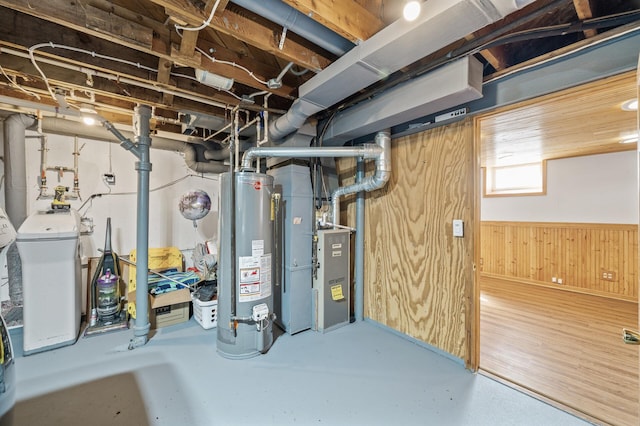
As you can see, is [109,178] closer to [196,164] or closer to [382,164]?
[196,164]

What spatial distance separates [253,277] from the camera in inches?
91.7

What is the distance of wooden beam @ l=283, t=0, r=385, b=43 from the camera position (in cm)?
133

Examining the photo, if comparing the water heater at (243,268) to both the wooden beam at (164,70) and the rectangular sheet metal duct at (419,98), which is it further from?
the rectangular sheet metal duct at (419,98)

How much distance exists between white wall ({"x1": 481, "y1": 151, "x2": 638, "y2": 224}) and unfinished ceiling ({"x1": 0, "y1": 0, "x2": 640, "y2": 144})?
375 centimetres

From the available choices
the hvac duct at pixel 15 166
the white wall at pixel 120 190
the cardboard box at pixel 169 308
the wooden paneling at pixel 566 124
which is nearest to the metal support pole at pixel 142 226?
the cardboard box at pixel 169 308

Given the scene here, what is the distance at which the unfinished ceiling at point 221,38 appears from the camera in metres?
1.41

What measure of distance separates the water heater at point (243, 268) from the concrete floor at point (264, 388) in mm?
170

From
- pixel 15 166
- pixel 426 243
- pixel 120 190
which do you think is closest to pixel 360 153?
pixel 426 243

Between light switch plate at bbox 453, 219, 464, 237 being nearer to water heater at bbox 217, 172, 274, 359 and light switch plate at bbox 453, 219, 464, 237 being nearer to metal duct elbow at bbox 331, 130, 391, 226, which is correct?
metal duct elbow at bbox 331, 130, 391, 226

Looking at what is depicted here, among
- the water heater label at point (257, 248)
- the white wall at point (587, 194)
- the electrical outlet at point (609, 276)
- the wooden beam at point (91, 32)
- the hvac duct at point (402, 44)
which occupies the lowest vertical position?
the electrical outlet at point (609, 276)

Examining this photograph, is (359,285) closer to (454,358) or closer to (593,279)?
(454,358)

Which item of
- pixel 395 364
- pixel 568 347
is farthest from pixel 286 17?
pixel 568 347

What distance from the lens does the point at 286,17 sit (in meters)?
1.45

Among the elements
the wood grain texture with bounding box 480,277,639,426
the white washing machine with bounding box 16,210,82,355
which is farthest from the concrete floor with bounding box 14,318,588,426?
the wood grain texture with bounding box 480,277,639,426
